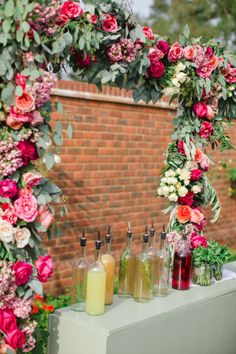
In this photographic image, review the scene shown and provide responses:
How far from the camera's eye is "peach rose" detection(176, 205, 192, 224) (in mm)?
3332

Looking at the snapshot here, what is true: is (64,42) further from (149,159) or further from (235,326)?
(149,159)

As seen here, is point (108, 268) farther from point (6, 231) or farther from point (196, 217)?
point (196, 217)

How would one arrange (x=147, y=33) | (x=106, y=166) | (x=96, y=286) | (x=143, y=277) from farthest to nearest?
(x=106, y=166)
(x=147, y=33)
(x=143, y=277)
(x=96, y=286)

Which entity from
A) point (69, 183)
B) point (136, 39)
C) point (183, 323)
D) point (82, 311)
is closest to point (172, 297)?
point (183, 323)

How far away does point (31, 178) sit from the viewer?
222 centimetres

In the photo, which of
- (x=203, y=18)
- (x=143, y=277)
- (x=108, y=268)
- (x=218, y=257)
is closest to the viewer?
(x=108, y=268)

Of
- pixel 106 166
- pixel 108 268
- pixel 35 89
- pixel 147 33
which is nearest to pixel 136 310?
pixel 108 268

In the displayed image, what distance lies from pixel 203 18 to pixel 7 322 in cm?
1054

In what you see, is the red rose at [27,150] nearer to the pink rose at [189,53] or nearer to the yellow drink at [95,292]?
the yellow drink at [95,292]

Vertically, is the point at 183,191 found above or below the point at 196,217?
above

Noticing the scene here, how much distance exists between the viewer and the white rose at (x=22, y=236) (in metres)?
2.21

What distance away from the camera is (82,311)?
8.39ft

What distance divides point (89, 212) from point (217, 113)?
1733 mm

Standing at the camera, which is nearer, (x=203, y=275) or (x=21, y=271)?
(x=21, y=271)
